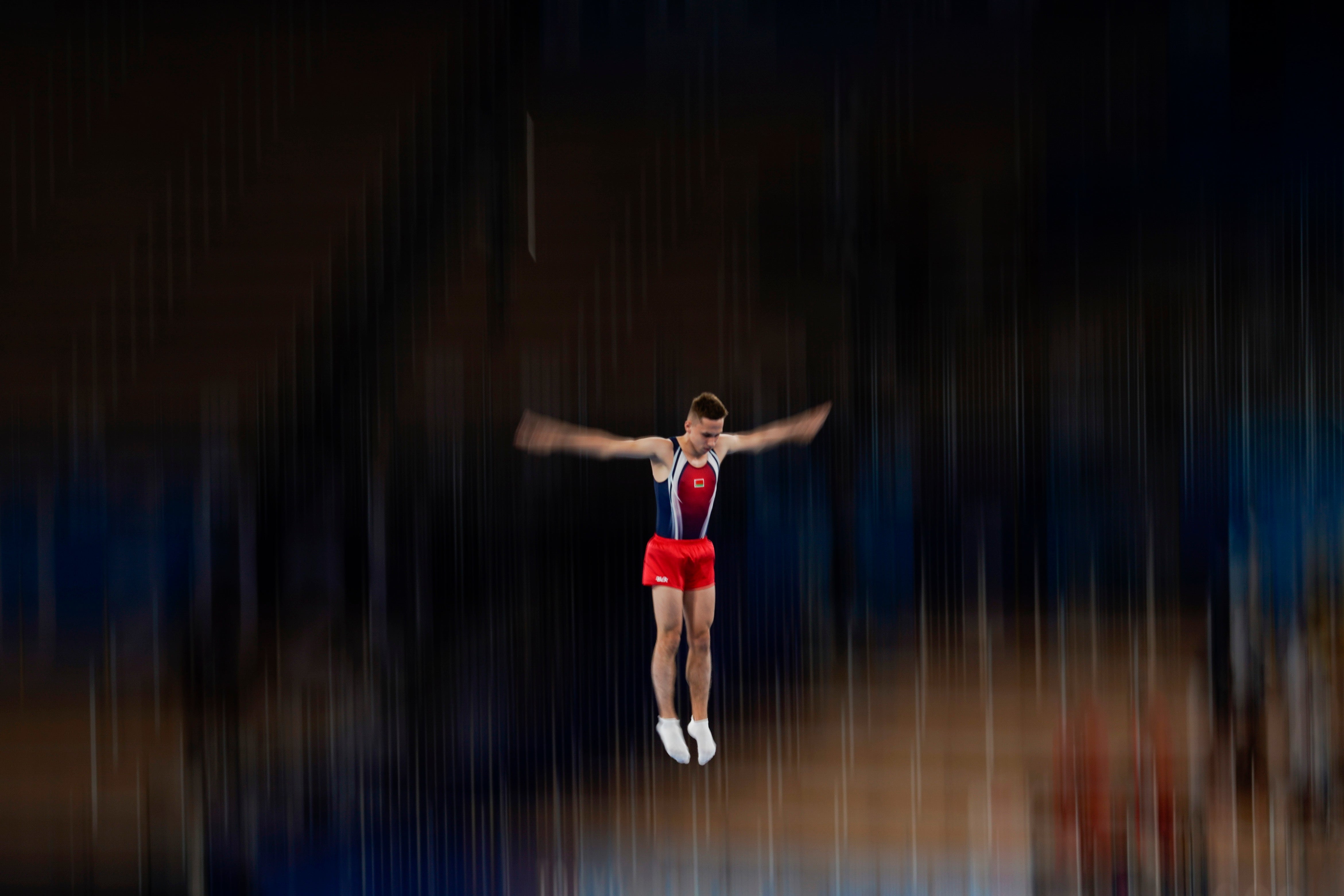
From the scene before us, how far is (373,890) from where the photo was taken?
5730mm

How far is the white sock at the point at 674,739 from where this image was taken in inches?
151

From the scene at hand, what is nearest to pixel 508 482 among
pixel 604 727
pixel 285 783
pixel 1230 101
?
pixel 604 727

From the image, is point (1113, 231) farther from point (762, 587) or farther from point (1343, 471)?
point (762, 587)

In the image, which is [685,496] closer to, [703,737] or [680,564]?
[680,564]

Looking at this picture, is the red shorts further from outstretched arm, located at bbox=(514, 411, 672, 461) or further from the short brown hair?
the short brown hair

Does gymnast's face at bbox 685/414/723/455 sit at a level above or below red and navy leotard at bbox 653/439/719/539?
above

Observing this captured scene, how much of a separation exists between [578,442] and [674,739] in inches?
57.2

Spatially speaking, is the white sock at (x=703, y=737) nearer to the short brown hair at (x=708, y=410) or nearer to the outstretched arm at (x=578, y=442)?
the outstretched arm at (x=578, y=442)

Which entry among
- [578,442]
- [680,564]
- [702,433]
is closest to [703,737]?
[680,564]

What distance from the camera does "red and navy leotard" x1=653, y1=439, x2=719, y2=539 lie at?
3.69 m

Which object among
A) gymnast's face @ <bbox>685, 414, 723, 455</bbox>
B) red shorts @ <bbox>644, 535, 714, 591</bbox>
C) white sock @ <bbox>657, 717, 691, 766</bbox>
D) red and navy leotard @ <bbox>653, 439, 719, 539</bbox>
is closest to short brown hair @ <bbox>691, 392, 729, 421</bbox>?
gymnast's face @ <bbox>685, 414, 723, 455</bbox>

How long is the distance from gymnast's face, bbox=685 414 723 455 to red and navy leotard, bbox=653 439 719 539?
60mm

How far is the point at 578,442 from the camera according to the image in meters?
3.44

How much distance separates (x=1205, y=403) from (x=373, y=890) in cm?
743
